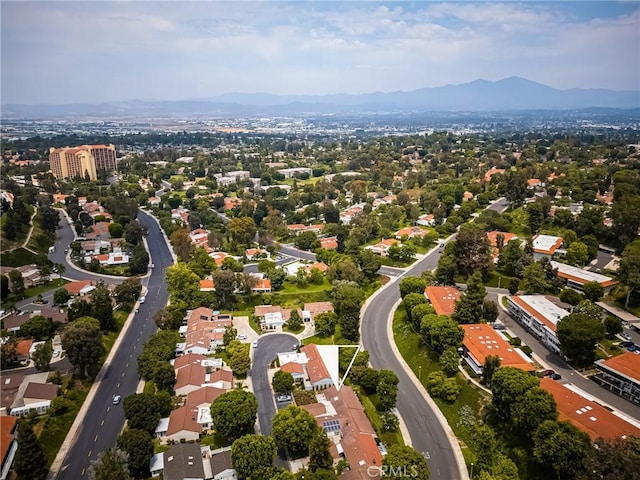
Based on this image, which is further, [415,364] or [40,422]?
[415,364]

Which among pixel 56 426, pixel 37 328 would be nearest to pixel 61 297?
pixel 37 328

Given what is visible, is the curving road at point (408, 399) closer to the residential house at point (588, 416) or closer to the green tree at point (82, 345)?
the residential house at point (588, 416)

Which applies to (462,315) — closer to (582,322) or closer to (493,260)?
(582,322)

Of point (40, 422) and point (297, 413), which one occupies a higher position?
point (297, 413)

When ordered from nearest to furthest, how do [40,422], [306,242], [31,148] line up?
[40,422]
[306,242]
[31,148]

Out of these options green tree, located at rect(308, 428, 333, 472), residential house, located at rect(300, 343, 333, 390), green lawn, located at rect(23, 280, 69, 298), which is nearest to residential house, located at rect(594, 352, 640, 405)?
residential house, located at rect(300, 343, 333, 390)

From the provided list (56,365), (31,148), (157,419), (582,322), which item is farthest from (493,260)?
(31,148)
